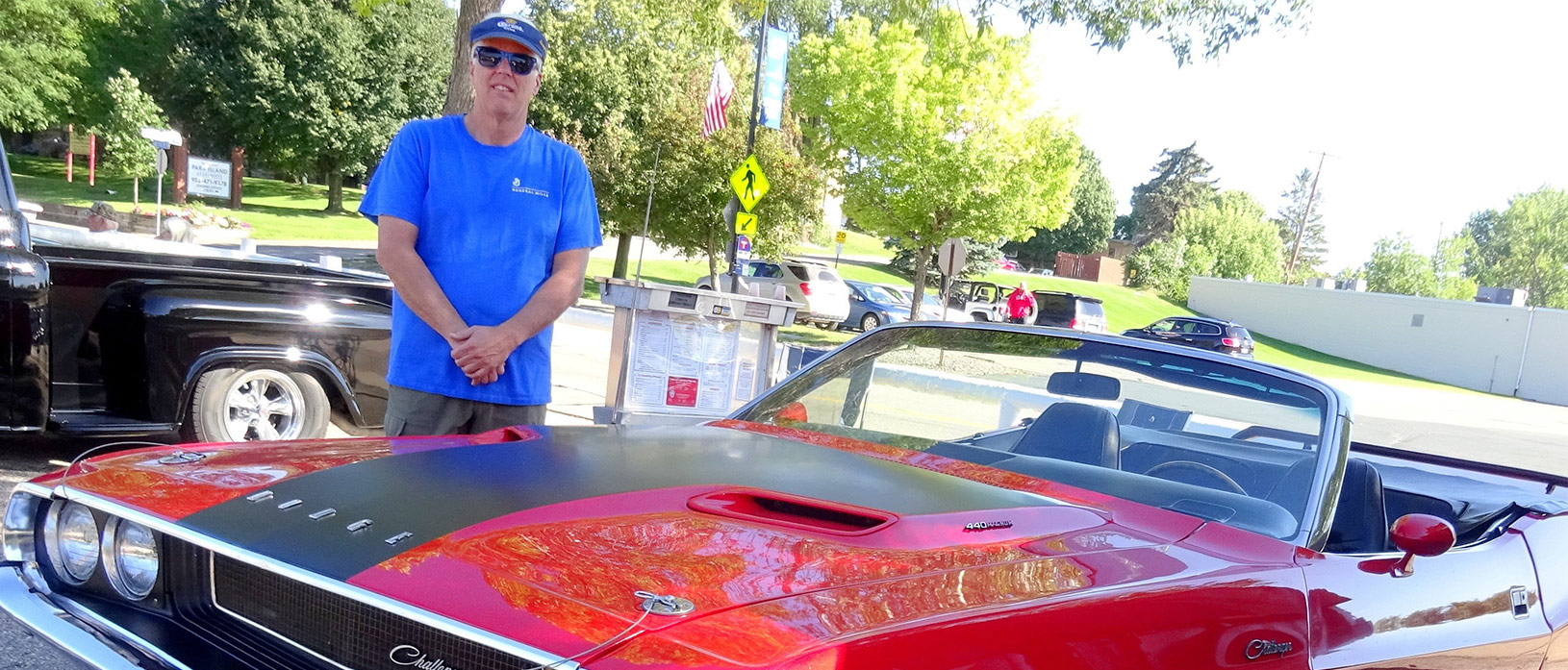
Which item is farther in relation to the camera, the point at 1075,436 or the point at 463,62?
the point at 463,62

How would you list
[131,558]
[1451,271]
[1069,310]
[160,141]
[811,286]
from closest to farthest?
[131,558]
[160,141]
[811,286]
[1069,310]
[1451,271]

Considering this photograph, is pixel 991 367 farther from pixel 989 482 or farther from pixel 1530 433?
pixel 1530 433

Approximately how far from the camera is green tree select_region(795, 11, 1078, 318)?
22.0 meters

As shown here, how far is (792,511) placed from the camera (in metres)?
2.06

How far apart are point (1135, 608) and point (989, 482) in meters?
0.71

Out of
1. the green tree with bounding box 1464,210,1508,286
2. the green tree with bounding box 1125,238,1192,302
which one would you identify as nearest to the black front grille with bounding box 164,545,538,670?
the green tree with bounding box 1125,238,1192,302

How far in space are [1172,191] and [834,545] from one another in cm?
9794

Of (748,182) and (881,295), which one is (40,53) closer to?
(881,295)

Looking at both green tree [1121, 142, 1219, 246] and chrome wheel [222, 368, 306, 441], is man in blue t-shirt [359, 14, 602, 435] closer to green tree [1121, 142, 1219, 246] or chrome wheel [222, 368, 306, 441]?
chrome wheel [222, 368, 306, 441]

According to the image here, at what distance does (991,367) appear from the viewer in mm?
3260

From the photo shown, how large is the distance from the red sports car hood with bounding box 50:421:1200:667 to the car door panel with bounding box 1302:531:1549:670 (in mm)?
337

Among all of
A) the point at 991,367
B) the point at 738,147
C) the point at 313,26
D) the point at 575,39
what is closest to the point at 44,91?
the point at 313,26

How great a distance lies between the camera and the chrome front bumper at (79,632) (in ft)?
5.87

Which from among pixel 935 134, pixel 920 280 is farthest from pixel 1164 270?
pixel 935 134
